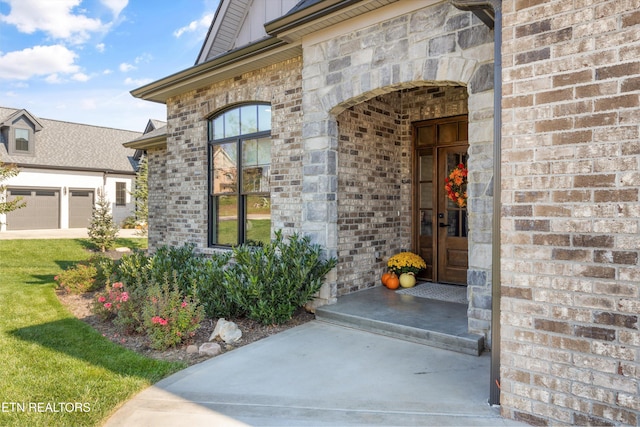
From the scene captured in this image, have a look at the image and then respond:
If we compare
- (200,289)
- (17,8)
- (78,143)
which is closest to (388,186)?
(200,289)

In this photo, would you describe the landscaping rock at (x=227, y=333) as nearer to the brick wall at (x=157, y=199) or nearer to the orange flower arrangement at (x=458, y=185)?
the orange flower arrangement at (x=458, y=185)

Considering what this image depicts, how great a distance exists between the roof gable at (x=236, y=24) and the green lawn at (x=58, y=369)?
20.0 ft

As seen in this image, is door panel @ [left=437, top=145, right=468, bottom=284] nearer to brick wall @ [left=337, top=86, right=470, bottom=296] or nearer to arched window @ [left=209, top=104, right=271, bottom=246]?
brick wall @ [left=337, top=86, right=470, bottom=296]

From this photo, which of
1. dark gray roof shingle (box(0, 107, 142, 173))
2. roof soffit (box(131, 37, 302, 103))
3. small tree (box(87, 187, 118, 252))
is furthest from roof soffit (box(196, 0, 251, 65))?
dark gray roof shingle (box(0, 107, 142, 173))

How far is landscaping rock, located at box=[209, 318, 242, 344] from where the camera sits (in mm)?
4332

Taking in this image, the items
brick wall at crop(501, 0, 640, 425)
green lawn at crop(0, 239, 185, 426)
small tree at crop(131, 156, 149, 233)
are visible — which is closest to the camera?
brick wall at crop(501, 0, 640, 425)

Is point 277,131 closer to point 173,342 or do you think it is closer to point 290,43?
point 290,43

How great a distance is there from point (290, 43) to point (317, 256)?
2.97 metres

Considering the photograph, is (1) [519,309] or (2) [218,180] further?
(2) [218,180]

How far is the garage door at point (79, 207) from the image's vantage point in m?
20.6

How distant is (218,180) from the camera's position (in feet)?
24.8

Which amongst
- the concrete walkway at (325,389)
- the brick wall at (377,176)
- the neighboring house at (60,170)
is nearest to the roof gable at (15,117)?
the neighboring house at (60,170)

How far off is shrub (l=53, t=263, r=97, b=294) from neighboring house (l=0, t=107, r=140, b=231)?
1272 centimetres

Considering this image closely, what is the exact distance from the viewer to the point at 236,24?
29.0 feet
